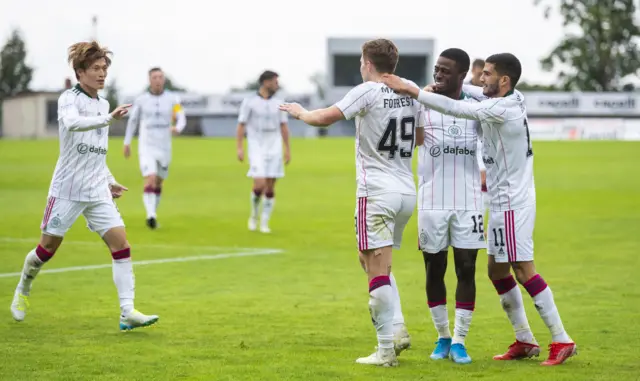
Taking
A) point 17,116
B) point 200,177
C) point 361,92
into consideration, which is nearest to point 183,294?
point 361,92

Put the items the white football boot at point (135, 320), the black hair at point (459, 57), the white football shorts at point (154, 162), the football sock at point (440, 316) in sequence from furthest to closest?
the white football shorts at point (154, 162) < the white football boot at point (135, 320) < the football sock at point (440, 316) < the black hair at point (459, 57)

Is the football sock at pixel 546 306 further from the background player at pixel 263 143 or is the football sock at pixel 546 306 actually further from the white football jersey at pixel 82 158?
the background player at pixel 263 143

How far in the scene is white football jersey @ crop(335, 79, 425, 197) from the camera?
28.0ft

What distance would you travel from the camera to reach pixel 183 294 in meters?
12.7

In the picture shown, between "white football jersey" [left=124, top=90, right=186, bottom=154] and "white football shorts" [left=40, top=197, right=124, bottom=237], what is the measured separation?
435 inches

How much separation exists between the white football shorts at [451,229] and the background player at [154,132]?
1272 cm

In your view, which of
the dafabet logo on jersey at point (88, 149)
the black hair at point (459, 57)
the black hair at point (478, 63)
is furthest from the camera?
the black hair at point (478, 63)

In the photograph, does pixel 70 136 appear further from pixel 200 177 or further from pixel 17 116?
pixel 17 116

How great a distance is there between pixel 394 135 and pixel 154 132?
13.5 metres

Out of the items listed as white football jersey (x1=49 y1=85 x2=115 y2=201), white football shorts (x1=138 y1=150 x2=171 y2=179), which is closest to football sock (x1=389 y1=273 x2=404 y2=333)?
white football jersey (x1=49 y1=85 x2=115 y2=201)

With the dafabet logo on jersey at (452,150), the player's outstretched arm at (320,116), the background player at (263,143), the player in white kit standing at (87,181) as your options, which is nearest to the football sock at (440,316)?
the dafabet logo on jersey at (452,150)

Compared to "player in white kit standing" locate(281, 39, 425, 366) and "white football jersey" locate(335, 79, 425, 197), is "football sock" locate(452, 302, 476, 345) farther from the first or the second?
"white football jersey" locate(335, 79, 425, 197)

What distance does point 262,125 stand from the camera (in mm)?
20766

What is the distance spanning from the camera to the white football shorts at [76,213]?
1047 cm
